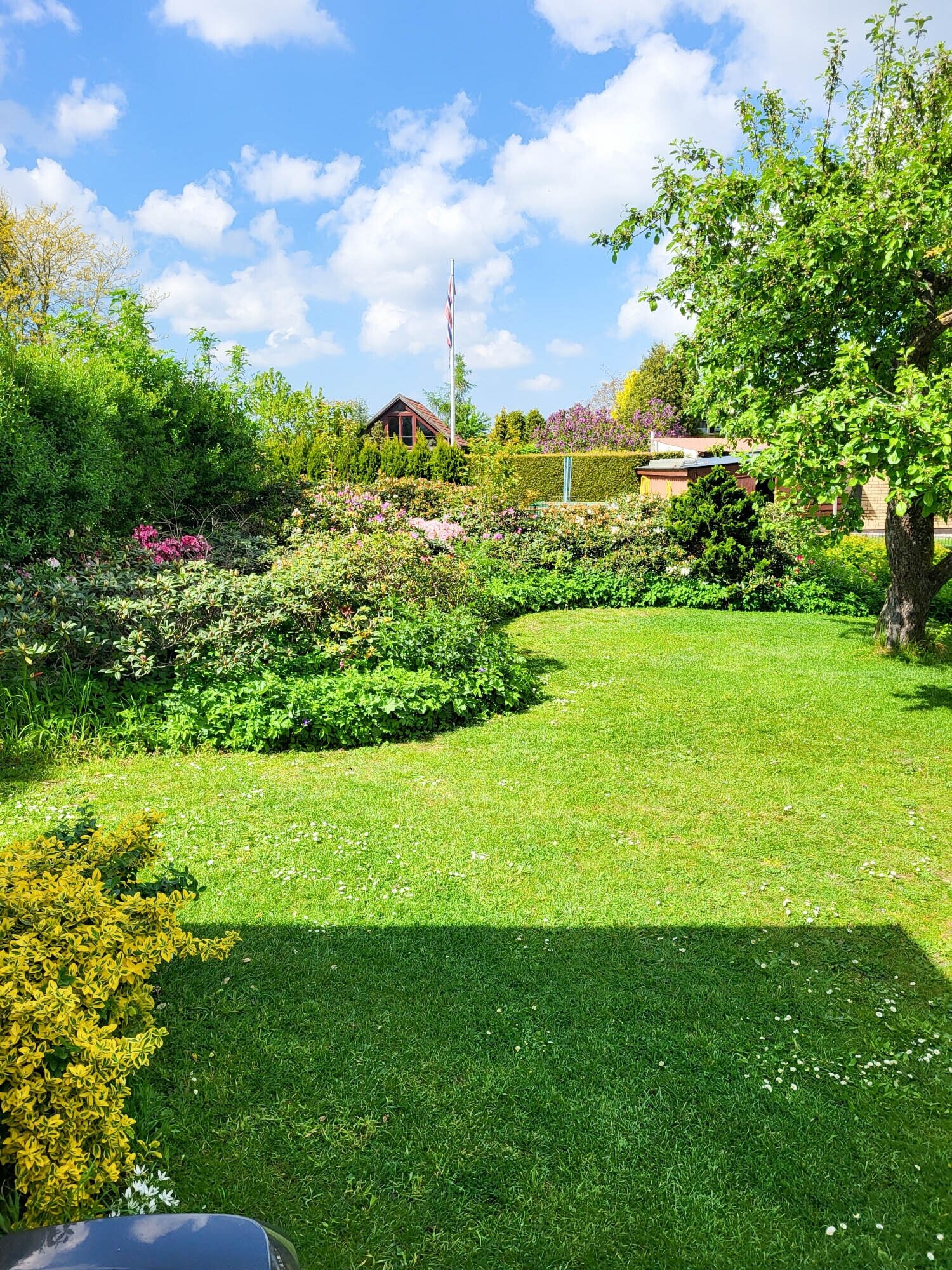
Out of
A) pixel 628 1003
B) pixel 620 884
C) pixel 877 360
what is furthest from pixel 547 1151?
pixel 877 360

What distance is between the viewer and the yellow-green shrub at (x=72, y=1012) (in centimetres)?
177

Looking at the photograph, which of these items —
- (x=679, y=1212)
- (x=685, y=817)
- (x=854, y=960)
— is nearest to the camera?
(x=679, y=1212)

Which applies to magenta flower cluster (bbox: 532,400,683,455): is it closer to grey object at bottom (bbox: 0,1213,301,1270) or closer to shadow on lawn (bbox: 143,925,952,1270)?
shadow on lawn (bbox: 143,925,952,1270)

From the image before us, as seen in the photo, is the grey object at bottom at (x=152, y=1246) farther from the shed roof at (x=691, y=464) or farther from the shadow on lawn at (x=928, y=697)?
the shed roof at (x=691, y=464)

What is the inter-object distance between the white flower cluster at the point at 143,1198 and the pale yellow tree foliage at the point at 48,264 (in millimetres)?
24101

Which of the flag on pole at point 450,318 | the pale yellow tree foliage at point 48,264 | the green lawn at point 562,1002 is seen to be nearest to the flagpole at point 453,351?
the flag on pole at point 450,318

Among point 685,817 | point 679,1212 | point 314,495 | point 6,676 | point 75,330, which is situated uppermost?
point 75,330

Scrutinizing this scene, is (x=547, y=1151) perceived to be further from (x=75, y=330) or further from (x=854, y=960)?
(x=75, y=330)

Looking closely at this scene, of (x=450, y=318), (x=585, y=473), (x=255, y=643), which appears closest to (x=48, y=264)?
(x=450, y=318)

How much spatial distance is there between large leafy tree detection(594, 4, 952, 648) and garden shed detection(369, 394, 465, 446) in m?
33.6

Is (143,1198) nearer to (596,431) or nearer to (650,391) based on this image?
(596,431)

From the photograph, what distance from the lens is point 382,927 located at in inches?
136

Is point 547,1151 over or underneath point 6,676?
underneath

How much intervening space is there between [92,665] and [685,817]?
4.51 m
